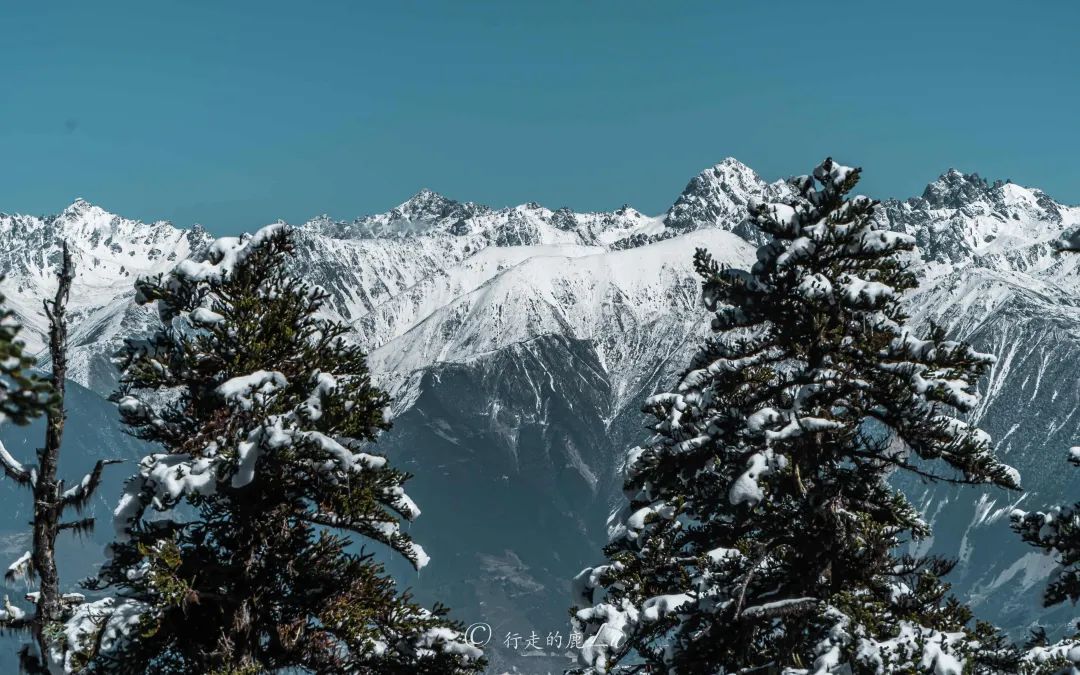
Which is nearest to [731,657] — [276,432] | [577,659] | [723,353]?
[577,659]

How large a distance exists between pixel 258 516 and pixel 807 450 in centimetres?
931

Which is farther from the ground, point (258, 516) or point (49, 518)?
point (258, 516)

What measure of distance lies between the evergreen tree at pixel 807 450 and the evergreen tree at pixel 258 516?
3689 millimetres

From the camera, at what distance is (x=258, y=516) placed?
21812 millimetres

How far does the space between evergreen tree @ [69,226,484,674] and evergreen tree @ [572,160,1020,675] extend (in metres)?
3.69

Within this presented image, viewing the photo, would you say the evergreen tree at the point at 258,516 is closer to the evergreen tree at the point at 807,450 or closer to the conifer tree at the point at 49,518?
the conifer tree at the point at 49,518

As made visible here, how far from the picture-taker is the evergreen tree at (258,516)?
20.1m

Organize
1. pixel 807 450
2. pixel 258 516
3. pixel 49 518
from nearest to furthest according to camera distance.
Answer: pixel 49 518
pixel 807 450
pixel 258 516

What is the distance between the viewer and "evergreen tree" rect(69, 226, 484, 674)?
20078 millimetres

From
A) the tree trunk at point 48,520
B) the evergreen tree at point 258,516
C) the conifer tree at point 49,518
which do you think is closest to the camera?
the conifer tree at point 49,518

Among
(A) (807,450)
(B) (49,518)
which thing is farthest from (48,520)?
(A) (807,450)

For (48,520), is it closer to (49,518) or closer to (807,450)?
(49,518)

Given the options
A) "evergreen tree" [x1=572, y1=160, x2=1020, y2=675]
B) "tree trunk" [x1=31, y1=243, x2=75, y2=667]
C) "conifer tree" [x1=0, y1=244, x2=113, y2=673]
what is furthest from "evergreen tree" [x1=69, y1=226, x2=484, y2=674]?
"evergreen tree" [x1=572, y1=160, x2=1020, y2=675]

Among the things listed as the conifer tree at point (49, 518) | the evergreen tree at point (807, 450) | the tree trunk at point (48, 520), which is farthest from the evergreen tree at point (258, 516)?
the evergreen tree at point (807, 450)
